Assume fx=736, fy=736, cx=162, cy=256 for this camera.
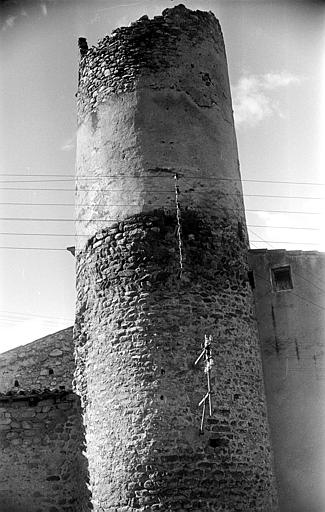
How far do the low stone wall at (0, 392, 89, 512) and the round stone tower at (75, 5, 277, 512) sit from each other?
41 cm

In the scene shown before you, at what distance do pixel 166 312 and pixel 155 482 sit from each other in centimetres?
264

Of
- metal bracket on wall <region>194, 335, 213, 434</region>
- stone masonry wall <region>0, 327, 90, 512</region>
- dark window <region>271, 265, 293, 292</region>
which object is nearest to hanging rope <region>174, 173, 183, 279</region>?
metal bracket on wall <region>194, 335, 213, 434</region>

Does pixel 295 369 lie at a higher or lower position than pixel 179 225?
lower

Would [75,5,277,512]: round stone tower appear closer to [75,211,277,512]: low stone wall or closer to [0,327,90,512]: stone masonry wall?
[75,211,277,512]: low stone wall

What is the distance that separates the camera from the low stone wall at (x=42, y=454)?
39.4ft

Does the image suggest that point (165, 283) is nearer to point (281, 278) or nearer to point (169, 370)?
point (169, 370)

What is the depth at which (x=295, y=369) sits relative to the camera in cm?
1302

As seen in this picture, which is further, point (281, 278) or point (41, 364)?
point (41, 364)

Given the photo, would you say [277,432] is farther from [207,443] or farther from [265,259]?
[265,259]

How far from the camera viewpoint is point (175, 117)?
13.3 meters

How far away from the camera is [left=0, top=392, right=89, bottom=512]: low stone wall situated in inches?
473

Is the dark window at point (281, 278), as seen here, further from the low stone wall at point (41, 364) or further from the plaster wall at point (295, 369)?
the low stone wall at point (41, 364)

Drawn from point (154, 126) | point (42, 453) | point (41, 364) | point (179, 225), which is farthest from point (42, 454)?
point (154, 126)

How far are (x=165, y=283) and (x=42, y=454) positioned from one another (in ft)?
11.6
